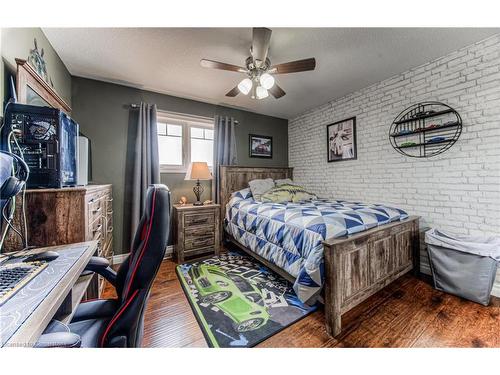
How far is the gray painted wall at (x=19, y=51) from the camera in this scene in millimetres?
1236

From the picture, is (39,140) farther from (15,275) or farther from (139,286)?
(139,286)

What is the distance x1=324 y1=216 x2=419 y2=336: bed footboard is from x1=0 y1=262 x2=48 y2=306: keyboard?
1.58 m

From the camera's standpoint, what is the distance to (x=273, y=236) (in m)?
2.04

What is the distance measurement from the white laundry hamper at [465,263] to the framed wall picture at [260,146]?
109 inches

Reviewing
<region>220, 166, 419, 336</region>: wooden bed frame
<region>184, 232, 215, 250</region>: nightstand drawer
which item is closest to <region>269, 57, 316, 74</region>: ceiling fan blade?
<region>220, 166, 419, 336</region>: wooden bed frame

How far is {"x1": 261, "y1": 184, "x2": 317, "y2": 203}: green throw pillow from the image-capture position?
2.96m

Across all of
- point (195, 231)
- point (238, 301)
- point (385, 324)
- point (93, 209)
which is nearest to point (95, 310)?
point (93, 209)

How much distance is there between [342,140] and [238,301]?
2846 millimetres

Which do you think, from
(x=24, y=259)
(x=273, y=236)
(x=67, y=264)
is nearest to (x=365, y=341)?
(x=273, y=236)

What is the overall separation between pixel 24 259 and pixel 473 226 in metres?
3.50

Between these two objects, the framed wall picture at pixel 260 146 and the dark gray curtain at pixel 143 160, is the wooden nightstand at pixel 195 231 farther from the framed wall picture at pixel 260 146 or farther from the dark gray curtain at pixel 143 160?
the framed wall picture at pixel 260 146

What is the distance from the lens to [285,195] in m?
3.05

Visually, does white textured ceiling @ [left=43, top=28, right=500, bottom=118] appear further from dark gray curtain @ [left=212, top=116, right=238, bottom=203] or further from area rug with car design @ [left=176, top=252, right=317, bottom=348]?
area rug with car design @ [left=176, top=252, right=317, bottom=348]
